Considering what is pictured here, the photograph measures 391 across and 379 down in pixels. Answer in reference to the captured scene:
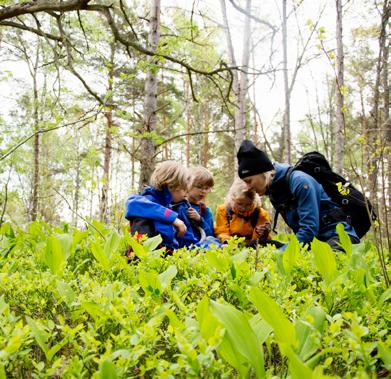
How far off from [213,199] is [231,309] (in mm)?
18970

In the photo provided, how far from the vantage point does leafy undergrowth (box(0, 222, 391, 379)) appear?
771 millimetres

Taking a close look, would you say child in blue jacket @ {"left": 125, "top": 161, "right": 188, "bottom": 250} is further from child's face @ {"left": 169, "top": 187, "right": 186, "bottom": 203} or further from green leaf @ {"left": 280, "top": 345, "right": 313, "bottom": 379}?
green leaf @ {"left": 280, "top": 345, "right": 313, "bottom": 379}

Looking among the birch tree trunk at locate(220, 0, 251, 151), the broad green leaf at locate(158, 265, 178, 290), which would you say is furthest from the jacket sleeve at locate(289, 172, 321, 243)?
the birch tree trunk at locate(220, 0, 251, 151)

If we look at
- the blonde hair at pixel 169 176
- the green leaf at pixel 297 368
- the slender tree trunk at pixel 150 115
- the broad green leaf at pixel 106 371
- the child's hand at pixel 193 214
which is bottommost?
the broad green leaf at pixel 106 371

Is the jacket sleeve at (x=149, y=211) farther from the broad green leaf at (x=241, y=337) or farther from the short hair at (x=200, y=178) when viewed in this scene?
the broad green leaf at (x=241, y=337)

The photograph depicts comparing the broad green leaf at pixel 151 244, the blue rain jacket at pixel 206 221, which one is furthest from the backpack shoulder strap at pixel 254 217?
the broad green leaf at pixel 151 244

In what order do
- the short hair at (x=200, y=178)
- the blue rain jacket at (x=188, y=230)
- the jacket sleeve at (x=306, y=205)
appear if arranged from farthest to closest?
the short hair at (x=200, y=178) → the blue rain jacket at (x=188, y=230) → the jacket sleeve at (x=306, y=205)

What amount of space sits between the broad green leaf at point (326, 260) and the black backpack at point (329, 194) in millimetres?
1818

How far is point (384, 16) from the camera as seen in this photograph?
196cm

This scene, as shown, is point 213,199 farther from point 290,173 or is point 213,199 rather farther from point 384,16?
point 384,16

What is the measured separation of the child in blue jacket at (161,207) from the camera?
2.94 m

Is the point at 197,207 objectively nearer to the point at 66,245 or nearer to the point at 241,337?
the point at 66,245

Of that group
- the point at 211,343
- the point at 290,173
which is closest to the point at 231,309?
the point at 211,343

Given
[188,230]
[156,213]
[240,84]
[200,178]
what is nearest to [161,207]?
[156,213]
